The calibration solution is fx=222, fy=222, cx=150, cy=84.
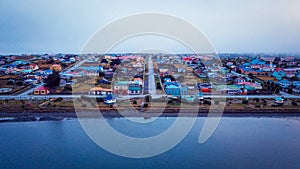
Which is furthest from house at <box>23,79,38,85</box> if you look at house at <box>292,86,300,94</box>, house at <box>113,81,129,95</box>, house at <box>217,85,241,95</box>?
house at <box>292,86,300,94</box>

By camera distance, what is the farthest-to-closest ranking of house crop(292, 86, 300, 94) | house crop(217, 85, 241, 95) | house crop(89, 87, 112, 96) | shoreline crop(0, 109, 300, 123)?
house crop(292, 86, 300, 94), house crop(217, 85, 241, 95), house crop(89, 87, 112, 96), shoreline crop(0, 109, 300, 123)

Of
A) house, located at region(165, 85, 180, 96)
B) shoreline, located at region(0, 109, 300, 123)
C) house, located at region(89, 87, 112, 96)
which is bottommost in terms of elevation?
shoreline, located at region(0, 109, 300, 123)

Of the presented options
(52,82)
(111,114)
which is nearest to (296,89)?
(111,114)

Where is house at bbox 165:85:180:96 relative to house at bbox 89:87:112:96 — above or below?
above

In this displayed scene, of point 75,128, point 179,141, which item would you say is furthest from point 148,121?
point 75,128

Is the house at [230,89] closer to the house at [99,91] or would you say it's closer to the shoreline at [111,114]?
the shoreline at [111,114]

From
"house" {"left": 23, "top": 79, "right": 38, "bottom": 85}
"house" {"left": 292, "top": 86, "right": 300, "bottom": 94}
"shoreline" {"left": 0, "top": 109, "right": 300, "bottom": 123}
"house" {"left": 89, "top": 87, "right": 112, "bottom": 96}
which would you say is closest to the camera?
"shoreline" {"left": 0, "top": 109, "right": 300, "bottom": 123}

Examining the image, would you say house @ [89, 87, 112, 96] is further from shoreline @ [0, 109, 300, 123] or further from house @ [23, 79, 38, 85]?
house @ [23, 79, 38, 85]

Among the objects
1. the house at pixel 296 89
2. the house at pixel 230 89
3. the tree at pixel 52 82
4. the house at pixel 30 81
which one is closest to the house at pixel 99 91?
the tree at pixel 52 82

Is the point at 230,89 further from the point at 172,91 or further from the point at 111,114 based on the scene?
the point at 111,114
